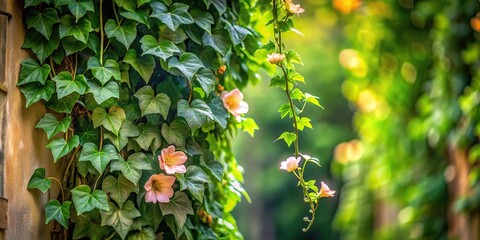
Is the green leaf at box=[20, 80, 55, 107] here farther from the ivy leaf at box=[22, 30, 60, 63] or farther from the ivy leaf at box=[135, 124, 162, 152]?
the ivy leaf at box=[135, 124, 162, 152]

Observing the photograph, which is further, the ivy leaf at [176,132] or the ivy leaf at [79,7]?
the ivy leaf at [176,132]

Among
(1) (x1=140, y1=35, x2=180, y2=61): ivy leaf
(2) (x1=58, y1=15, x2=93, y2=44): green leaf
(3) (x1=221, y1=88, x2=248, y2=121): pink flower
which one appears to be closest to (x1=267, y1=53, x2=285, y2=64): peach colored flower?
(3) (x1=221, y1=88, x2=248, y2=121): pink flower

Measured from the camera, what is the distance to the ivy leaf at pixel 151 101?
2068 mm

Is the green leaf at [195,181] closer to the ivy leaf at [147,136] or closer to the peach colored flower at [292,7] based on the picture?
the ivy leaf at [147,136]

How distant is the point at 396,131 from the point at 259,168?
35.2ft

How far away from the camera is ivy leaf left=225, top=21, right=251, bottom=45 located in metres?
2.32

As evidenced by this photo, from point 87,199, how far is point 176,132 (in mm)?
327

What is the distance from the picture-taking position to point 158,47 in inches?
82.0

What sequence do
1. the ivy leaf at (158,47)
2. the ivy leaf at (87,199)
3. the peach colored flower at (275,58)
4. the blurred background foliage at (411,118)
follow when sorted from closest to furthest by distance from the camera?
1. the ivy leaf at (87,199)
2. the ivy leaf at (158,47)
3. the peach colored flower at (275,58)
4. the blurred background foliage at (411,118)

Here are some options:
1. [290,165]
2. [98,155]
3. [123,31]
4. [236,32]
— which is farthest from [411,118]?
[98,155]

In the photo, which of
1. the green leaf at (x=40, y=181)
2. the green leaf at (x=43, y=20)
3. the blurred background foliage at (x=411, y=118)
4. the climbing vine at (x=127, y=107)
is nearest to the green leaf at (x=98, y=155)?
the climbing vine at (x=127, y=107)

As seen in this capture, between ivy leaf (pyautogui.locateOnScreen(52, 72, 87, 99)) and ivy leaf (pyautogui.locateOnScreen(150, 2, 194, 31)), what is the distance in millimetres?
278

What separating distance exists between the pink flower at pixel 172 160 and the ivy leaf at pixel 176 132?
0.06 meters

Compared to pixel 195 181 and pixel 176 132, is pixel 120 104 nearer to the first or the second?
pixel 176 132
